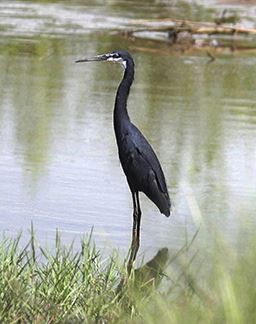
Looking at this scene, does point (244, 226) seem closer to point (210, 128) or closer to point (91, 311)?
point (91, 311)

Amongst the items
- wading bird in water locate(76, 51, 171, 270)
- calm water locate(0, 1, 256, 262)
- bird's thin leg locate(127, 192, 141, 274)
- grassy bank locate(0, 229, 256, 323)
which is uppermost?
grassy bank locate(0, 229, 256, 323)

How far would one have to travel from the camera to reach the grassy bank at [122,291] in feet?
11.6

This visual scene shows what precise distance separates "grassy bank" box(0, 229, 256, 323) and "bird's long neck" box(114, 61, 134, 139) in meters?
1.30

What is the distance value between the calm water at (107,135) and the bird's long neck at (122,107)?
0.58 metres

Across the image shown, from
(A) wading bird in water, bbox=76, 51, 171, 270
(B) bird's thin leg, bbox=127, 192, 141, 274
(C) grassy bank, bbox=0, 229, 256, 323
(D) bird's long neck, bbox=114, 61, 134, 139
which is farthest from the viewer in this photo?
(D) bird's long neck, bbox=114, 61, 134, 139

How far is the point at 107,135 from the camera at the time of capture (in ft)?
33.3

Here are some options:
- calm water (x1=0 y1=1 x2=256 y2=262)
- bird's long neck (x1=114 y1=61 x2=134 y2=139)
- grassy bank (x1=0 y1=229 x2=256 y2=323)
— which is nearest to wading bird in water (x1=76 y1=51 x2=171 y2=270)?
bird's long neck (x1=114 y1=61 x2=134 y2=139)

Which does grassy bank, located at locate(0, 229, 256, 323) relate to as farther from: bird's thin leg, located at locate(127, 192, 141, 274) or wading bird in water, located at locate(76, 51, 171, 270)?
wading bird in water, located at locate(76, 51, 171, 270)

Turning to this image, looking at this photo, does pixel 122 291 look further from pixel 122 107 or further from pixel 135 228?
pixel 122 107

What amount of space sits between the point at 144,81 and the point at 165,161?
337 centimetres

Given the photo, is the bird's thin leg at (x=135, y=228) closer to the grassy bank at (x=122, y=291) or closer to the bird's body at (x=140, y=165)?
the bird's body at (x=140, y=165)

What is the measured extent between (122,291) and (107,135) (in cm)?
494

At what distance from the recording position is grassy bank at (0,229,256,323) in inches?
139

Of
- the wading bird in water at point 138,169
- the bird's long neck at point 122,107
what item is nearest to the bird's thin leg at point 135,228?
the wading bird in water at point 138,169
